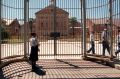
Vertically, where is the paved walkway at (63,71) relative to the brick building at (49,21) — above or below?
below

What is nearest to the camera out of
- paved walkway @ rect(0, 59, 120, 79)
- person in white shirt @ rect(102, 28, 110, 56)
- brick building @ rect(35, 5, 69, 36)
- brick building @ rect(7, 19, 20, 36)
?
paved walkway @ rect(0, 59, 120, 79)

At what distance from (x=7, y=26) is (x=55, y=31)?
3545mm

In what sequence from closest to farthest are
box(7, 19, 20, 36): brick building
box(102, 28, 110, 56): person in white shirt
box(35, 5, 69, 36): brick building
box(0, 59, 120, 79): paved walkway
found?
box(0, 59, 120, 79): paved walkway, box(7, 19, 20, 36): brick building, box(102, 28, 110, 56): person in white shirt, box(35, 5, 69, 36): brick building

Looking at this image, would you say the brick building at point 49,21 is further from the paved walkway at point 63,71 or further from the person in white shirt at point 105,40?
the paved walkway at point 63,71

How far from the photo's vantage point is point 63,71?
50.3 feet

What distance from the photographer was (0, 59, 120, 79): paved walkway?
13538mm

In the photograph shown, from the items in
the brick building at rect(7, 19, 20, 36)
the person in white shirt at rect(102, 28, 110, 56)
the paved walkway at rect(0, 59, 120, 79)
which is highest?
the brick building at rect(7, 19, 20, 36)

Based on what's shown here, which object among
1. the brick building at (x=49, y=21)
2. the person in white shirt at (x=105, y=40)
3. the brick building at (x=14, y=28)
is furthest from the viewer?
the brick building at (x=49, y=21)

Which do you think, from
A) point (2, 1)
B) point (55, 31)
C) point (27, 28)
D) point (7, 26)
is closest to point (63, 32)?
point (55, 31)

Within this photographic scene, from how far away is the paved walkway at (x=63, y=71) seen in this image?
13.5 m

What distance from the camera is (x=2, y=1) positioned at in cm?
1627

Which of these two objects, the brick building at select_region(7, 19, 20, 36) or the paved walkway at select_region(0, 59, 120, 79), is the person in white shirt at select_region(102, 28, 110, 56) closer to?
the paved walkway at select_region(0, 59, 120, 79)

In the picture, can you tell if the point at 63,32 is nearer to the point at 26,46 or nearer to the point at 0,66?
the point at 26,46

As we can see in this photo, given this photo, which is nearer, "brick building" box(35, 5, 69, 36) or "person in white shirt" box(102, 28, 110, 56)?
"person in white shirt" box(102, 28, 110, 56)
